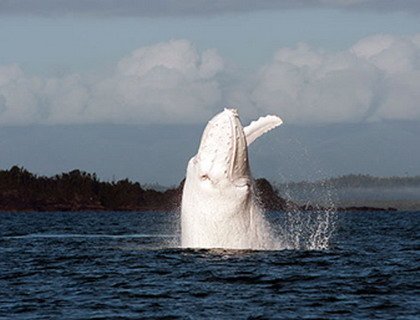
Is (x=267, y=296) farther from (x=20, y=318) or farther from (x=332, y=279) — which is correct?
(x=20, y=318)

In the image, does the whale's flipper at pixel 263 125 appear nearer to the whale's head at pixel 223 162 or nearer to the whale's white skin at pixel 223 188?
the whale's white skin at pixel 223 188

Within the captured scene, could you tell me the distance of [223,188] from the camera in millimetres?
22094

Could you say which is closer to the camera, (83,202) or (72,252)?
(72,252)

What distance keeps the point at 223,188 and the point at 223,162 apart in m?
0.53

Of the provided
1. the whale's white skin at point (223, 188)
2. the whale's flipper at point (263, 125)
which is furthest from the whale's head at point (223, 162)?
the whale's flipper at point (263, 125)

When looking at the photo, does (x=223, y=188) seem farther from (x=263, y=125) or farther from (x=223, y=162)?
(x=263, y=125)

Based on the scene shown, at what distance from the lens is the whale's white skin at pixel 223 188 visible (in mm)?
21875

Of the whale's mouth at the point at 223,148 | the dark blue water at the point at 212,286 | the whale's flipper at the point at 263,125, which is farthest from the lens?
Answer: the whale's flipper at the point at 263,125

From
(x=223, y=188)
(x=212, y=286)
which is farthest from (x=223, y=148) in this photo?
(x=212, y=286)

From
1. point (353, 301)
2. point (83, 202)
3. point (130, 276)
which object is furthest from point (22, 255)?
point (83, 202)

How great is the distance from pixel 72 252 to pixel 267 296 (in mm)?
11026

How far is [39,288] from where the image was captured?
2139 centimetres

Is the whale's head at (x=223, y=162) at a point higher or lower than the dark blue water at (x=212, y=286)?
higher

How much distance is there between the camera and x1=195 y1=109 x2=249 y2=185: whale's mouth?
21.8 metres
